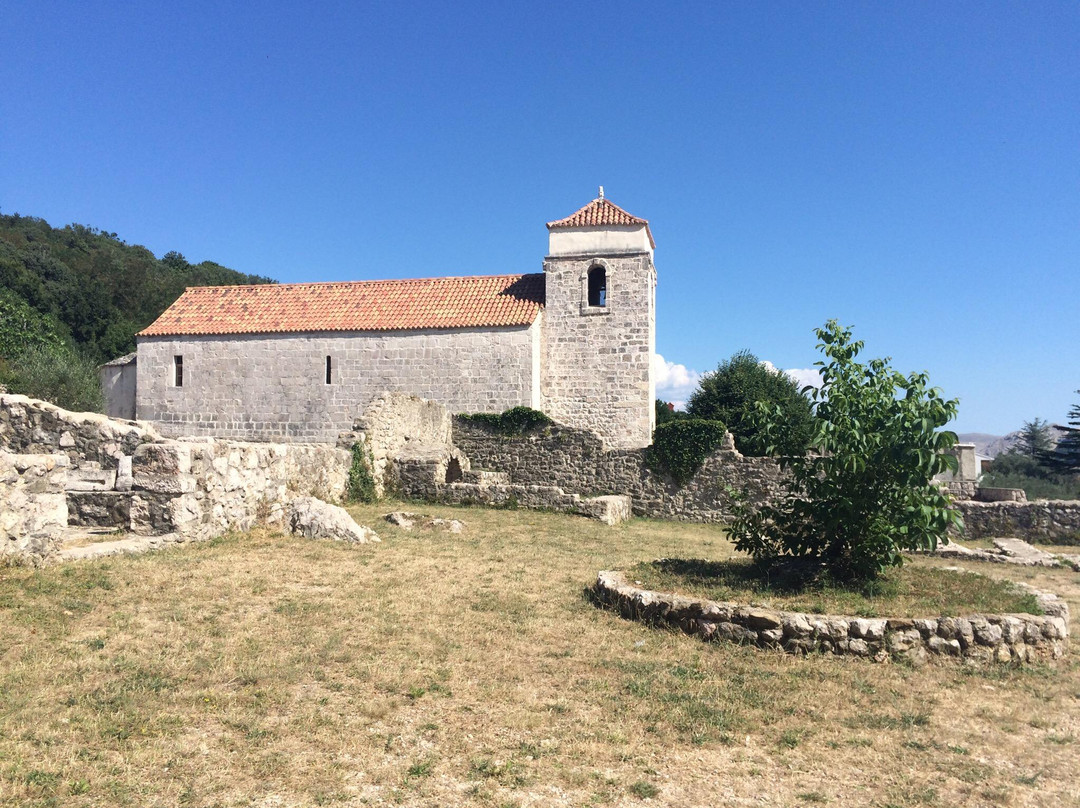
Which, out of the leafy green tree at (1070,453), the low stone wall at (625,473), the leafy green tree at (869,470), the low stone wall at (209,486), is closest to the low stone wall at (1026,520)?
the low stone wall at (625,473)

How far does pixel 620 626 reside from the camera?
686 cm

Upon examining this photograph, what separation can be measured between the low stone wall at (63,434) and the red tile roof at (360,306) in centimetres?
1369

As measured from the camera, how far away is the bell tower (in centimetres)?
2425

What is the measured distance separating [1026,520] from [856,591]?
12.7m

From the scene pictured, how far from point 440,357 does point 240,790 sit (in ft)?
68.5

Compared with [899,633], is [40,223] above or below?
above

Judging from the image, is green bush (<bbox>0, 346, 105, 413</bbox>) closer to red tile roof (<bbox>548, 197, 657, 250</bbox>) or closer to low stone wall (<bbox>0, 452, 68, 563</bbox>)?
red tile roof (<bbox>548, 197, 657, 250</bbox>)

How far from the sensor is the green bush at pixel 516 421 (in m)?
22.5

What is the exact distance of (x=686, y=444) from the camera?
65.0 feet

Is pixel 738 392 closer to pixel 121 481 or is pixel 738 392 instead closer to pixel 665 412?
pixel 665 412

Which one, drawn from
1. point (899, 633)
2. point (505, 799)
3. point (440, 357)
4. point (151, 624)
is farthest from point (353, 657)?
point (440, 357)

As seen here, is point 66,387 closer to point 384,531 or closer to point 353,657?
point 384,531

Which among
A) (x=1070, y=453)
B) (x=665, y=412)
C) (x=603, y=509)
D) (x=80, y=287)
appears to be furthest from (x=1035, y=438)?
(x=80, y=287)

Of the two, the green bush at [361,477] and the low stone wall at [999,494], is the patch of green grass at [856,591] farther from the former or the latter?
the low stone wall at [999,494]
